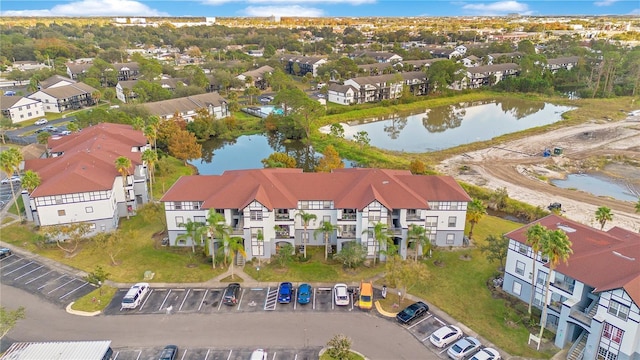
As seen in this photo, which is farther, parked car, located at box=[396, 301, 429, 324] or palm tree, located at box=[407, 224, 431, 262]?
palm tree, located at box=[407, 224, 431, 262]

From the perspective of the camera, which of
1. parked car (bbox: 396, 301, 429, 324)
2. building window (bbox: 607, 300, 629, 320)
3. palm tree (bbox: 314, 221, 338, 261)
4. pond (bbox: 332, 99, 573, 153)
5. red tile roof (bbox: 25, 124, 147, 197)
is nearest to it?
building window (bbox: 607, 300, 629, 320)

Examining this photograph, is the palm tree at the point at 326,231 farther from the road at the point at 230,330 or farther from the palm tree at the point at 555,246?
the palm tree at the point at 555,246

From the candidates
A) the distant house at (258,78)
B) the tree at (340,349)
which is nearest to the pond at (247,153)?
the distant house at (258,78)

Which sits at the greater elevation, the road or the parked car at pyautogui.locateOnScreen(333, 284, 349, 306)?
the parked car at pyautogui.locateOnScreen(333, 284, 349, 306)

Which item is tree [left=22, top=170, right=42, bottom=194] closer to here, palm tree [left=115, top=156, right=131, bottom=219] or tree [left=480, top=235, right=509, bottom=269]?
palm tree [left=115, top=156, right=131, bottom=219]

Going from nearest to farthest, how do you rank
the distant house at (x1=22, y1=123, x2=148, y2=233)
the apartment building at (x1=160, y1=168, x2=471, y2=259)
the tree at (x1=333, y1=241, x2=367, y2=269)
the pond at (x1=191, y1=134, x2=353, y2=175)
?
1. the tree at (x1=333, y1=241, x2=367, y2=269)
2. the apartment building at (x1=160, y1=168, x2=471, y2=259)
3. the distant house at (x1=22, y1=123, x2=148, y2=233)
4. the pond at (x1=191, y1=134, x2=353, y2=175)

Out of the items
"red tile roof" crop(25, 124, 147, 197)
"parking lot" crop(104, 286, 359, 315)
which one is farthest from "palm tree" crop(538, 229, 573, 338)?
"red tile roof" crop(25, 124, 147, 197)
